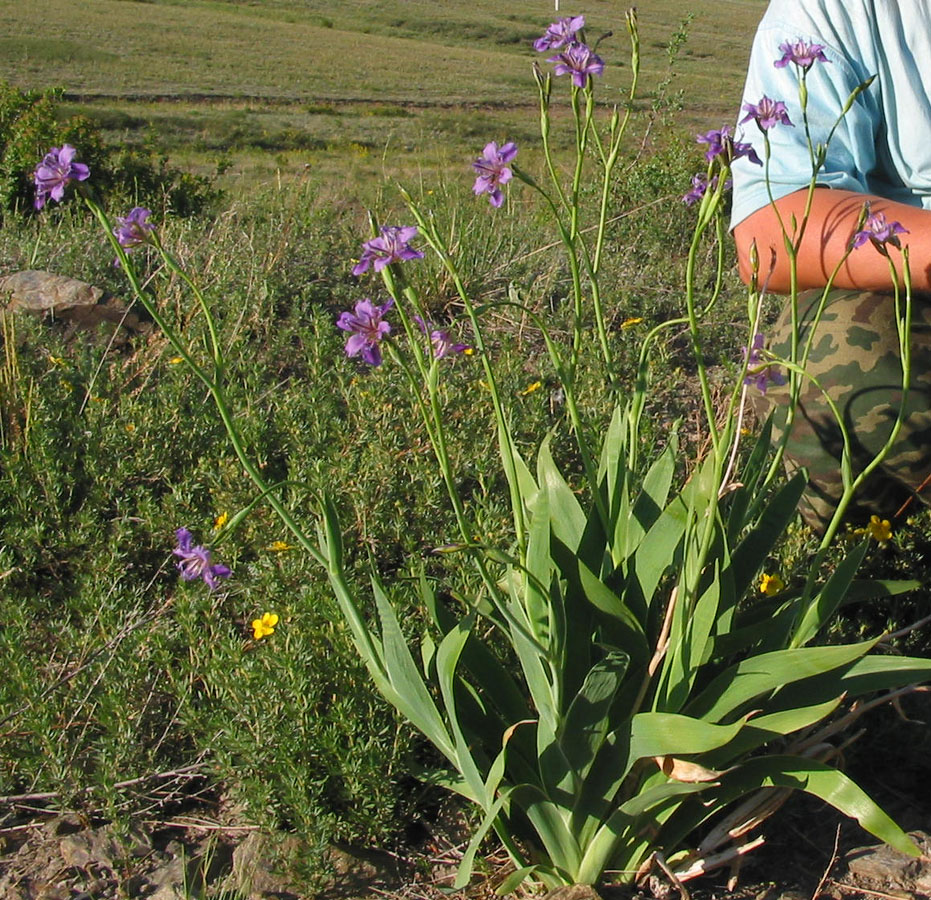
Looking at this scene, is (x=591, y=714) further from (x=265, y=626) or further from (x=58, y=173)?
(x=58, y=173)

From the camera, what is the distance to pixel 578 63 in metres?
1.20

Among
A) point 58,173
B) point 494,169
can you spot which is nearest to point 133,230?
point 58,173

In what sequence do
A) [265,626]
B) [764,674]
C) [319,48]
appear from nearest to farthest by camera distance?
[764,674] → [265,626] → [319,48]

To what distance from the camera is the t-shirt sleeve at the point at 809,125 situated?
75.7 inches

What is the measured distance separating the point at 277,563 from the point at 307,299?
1.62 metres

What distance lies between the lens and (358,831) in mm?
1542

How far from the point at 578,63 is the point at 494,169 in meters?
0.18

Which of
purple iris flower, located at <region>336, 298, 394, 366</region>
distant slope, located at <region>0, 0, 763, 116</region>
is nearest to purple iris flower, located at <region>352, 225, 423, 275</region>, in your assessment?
purple iris flower, located at <region>336, 298, 394, 366</region>

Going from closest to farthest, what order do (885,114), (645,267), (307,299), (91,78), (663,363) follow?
1. (885,114)
2. (663,363)
3. (307,299)
4. (645,267)
5. (91,78)

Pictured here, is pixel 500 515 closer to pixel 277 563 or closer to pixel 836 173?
pixel 277 563

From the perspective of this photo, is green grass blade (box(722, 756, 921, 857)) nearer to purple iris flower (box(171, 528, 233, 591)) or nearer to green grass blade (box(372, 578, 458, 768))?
green grass blade (box(372, 578, 458, 768))

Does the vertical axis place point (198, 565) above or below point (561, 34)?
below

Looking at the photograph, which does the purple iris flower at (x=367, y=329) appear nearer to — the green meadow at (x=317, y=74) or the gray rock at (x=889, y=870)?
the gray rock at (x=889, y=870)

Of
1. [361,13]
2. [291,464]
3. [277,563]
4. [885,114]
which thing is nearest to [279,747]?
[277,563]
